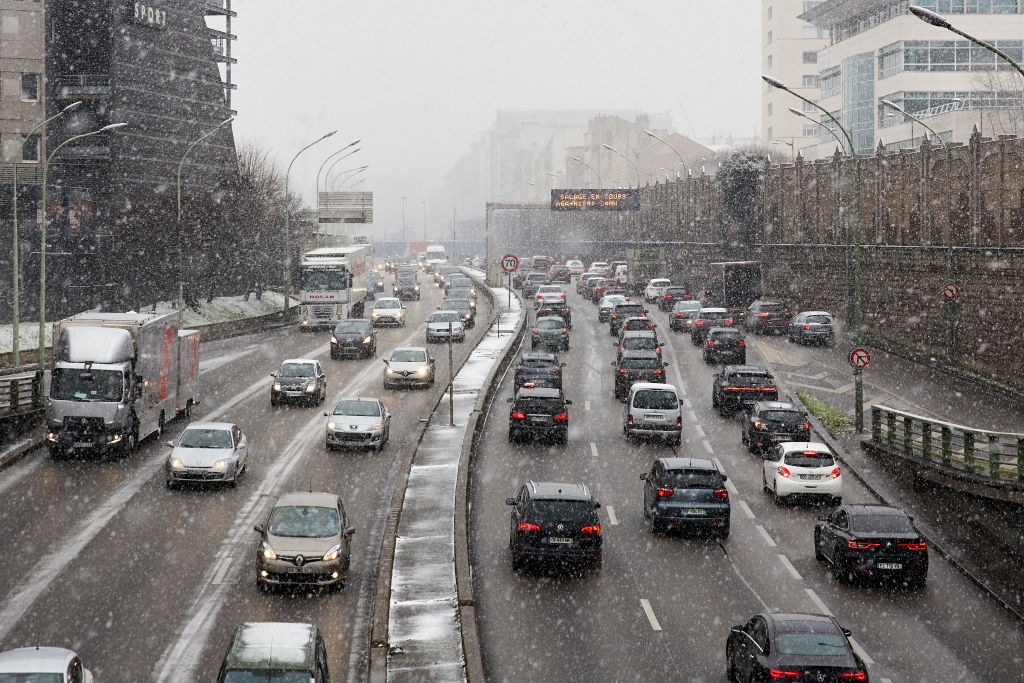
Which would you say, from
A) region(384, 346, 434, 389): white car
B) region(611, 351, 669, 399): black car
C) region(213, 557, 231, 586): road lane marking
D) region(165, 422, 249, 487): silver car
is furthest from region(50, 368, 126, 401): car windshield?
region(611, 351, 669, 399): black car

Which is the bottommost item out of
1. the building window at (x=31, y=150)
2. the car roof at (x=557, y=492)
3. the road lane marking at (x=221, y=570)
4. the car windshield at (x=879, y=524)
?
the road lane marking at (x=221, y=570)

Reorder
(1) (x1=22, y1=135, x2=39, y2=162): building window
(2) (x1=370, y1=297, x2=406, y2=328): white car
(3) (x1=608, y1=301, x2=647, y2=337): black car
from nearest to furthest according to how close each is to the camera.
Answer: (3) (x1=608, y1=301, x2=647, y2=337): black car < (1) (x1=22, y1=135, x2=39, y2=162): building window < (2) (x1=370, y1=297, x2=406, y2=328): white car

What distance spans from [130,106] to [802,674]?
2462 inches

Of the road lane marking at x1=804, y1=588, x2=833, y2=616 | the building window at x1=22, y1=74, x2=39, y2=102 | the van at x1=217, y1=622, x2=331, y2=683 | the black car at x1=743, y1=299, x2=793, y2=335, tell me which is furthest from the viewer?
the building window at x1=22, y1=74, x2=39, y2=102

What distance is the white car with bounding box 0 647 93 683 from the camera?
12.2 meters

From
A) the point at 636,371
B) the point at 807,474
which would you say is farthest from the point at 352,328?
the point at 807,474

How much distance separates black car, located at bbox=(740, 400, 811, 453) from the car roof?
12.0 meters

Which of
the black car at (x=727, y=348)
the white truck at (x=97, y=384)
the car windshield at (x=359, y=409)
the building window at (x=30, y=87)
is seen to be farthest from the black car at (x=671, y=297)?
the white truck at (x=97, y=384)

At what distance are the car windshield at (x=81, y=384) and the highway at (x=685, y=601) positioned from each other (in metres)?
9.77

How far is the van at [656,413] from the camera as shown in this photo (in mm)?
33750

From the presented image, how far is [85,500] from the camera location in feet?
85.9

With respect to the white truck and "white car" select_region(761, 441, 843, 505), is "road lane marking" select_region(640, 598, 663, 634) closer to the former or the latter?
"white car" select_region(761, 441, 843, 505)

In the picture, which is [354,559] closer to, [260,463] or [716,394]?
[260,463]

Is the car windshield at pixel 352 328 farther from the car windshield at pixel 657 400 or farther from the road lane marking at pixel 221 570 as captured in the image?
the road lane marking at pixel 221 570
